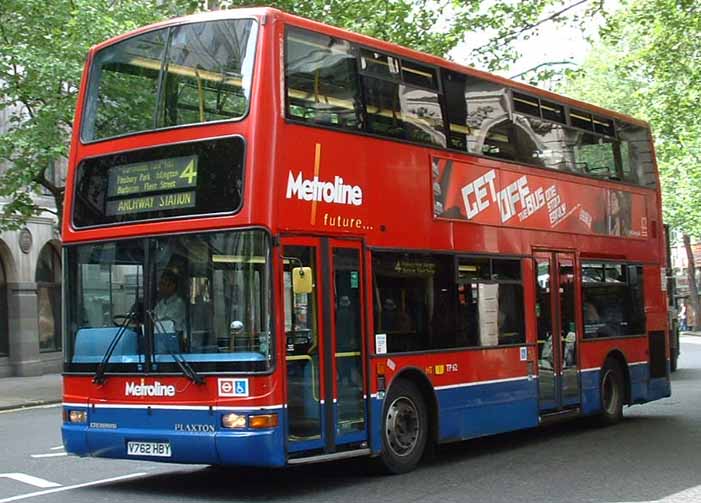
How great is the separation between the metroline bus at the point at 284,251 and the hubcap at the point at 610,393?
2643 millimetres

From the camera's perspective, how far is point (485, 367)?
1258 cm

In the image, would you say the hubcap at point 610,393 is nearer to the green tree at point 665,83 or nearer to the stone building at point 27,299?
the green tree at point 665,83

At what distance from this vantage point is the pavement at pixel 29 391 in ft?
→ 73.9

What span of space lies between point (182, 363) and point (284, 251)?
129 cm

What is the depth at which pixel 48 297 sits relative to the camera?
105ft

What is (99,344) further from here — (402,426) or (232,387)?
(402,426)

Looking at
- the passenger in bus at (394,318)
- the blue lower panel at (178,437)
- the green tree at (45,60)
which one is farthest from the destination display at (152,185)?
the green tree at (45,60)

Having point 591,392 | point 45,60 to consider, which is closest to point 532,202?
point 591,392

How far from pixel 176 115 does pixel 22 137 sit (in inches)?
580

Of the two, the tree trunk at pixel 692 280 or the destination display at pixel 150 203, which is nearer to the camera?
the destination display at pixel 150 203

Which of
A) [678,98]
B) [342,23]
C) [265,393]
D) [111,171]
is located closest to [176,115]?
[111,171]

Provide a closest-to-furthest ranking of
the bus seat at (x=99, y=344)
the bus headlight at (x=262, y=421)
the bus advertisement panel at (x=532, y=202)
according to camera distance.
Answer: the bus headlight at (x=262, y=421) < the bus seat at (x=99, y=344) < the bus advertisement panel at (x=532, y=202)

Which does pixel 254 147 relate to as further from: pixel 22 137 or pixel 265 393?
pixel 22 137

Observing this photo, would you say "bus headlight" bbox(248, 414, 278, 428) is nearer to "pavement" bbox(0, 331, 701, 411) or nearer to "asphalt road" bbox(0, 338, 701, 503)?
"asphalt road" bbox(0, 338, 701, 503)
